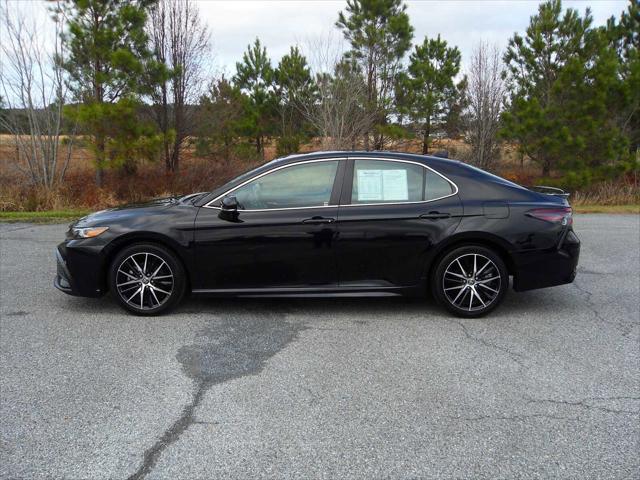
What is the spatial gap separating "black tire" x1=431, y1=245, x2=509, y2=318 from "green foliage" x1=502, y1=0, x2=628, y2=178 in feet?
51.8

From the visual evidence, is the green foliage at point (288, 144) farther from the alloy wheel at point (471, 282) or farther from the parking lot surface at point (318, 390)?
the alloy wheel at point (471, 282)

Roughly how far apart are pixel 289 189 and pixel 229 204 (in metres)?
0.60

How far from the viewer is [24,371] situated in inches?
146

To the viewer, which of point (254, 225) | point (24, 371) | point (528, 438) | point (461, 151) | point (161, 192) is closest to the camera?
point (528, 438)

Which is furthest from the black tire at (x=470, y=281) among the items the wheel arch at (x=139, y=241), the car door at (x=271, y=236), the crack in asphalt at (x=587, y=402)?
the wheel arch at (x=139, y=241)

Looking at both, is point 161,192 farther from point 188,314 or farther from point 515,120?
point 515,120

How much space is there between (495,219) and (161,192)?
13050mm

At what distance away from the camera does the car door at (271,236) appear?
16.0 ft

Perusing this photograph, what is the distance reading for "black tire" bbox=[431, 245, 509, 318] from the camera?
496cm

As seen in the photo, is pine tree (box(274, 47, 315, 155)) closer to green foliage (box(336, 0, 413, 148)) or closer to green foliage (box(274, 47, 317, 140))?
green foliage (box(274, 47, 317, 140))

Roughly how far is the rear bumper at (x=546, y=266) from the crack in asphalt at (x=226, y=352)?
2.18m

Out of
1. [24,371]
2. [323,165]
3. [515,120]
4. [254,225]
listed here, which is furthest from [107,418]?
[515,120]

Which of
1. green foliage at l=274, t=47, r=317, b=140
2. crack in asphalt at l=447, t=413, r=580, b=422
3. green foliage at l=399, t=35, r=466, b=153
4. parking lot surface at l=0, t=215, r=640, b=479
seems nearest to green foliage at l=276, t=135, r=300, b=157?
green foliage at l=274, t=47, r=317, b=140

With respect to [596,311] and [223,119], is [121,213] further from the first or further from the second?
[223,119]
